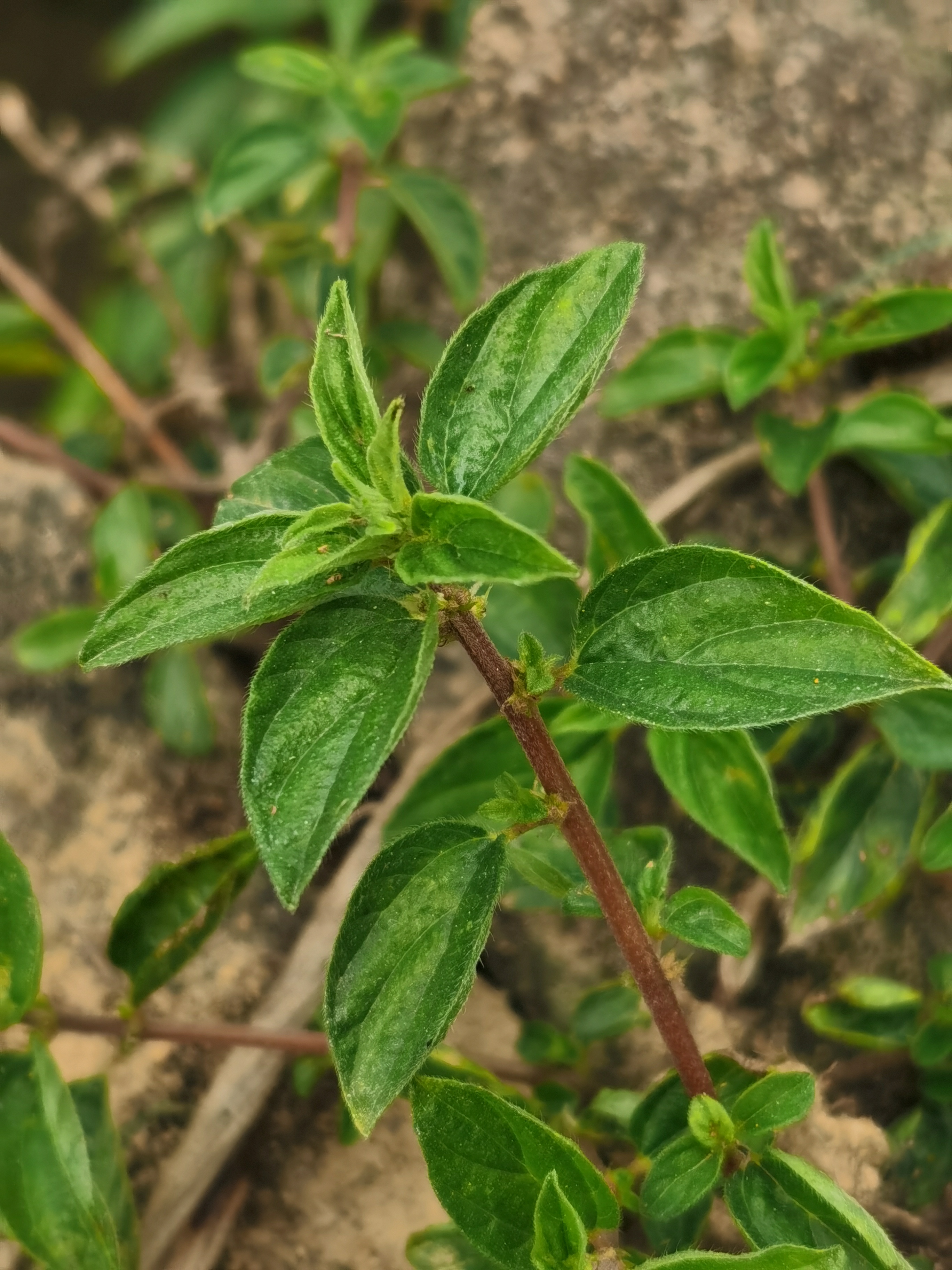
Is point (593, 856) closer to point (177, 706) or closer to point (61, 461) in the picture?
point (177, 706)

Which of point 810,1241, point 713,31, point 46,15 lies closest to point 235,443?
point 713,31

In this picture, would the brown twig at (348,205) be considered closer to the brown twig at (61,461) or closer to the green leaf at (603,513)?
the brown twig at (61,461)

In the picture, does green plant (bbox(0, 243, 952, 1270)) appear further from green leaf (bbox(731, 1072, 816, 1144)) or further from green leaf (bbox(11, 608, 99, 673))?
green leaf (bbox(11, 608, 99, 673))

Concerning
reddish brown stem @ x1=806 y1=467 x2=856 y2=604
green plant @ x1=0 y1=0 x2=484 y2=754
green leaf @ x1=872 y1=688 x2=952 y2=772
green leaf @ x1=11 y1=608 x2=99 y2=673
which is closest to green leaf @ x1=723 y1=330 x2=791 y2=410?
reddish brown stem @ x1=806 y1=467 x2=856 y2=604

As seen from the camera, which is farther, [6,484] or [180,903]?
[6,484]

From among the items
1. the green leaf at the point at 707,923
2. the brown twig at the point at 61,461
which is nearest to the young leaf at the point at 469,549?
the green leaf at the point at 707,923

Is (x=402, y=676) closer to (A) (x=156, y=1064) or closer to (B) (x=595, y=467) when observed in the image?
(B) (x=595, y=467)

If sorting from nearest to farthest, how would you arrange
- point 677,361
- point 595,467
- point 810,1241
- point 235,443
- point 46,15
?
point 810,1241, point 595,467, point 677,361, point 235,443, point 46,15

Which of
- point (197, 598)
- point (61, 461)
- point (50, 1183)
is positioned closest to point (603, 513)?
point (197, 598)
